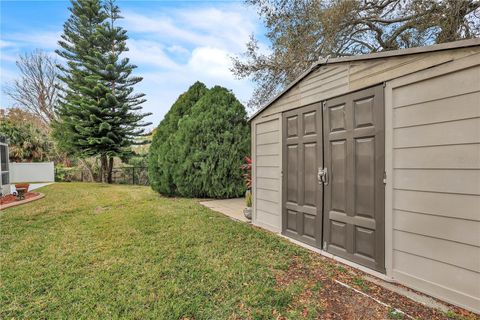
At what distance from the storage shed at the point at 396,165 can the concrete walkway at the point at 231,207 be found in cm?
186

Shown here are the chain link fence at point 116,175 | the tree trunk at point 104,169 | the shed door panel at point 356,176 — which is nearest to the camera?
the shed door panel at point 356,176

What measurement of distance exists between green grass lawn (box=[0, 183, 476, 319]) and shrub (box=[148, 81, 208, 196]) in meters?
3.46

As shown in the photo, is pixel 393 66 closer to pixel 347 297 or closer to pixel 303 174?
pixel 303 174

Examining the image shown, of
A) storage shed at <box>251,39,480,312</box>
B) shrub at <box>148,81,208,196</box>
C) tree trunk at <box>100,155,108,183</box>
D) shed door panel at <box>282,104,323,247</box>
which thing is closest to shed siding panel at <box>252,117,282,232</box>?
shed door panel at <box>282,104,323,247</box>

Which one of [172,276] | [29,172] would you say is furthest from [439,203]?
[29,172]

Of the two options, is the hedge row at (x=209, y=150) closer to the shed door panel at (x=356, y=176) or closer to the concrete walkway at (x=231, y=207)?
the concrete walkway at (x=231, y=207)

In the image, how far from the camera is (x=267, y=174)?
4422 mm

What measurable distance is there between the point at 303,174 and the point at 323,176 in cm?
39

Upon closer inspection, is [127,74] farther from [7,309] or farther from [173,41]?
[7,309]

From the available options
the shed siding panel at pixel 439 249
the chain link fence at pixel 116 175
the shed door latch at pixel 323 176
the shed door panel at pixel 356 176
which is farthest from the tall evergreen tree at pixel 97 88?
the shed siding panel at pixel 439 249

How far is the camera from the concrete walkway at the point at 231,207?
5.42 m

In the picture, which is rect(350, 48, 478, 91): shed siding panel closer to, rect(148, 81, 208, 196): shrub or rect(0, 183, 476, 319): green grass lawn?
rect(0, 183, 476, 319): green grass lawn

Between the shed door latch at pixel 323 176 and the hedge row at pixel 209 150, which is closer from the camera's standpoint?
the shed door latch at pixel 323 176

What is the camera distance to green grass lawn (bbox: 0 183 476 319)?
6.79 feet
